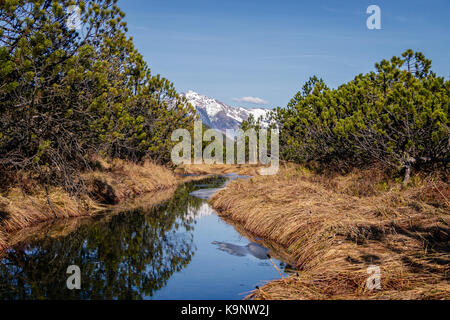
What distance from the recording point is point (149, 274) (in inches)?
394

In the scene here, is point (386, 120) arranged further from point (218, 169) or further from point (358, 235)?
point (218, 169)

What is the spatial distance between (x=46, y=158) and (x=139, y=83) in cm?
1388

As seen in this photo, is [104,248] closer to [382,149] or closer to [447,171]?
[382,149]

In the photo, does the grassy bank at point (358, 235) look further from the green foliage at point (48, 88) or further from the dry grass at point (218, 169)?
the dry grass at point (218, 169)

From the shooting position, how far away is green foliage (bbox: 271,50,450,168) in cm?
1242

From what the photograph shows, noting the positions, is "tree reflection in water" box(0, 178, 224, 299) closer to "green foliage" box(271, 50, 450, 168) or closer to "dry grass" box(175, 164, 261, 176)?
"green foliage" box(271, 50, 450, 168)

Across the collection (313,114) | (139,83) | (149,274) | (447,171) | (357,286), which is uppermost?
(139,83)

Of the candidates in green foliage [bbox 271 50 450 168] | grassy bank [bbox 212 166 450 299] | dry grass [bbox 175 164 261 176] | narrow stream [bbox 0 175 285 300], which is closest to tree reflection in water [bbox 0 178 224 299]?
narrow stream [bbox 0 175 285 300]

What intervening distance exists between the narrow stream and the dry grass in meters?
32.5

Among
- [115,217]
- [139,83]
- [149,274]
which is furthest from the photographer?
[139,83]

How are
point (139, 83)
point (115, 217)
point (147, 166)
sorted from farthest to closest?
1. point (147, 166)
2. point (139, 83)
3. point (115, 217)

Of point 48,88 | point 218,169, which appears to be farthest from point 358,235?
Answer: point 218,169

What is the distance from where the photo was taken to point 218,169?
63.8 metres
